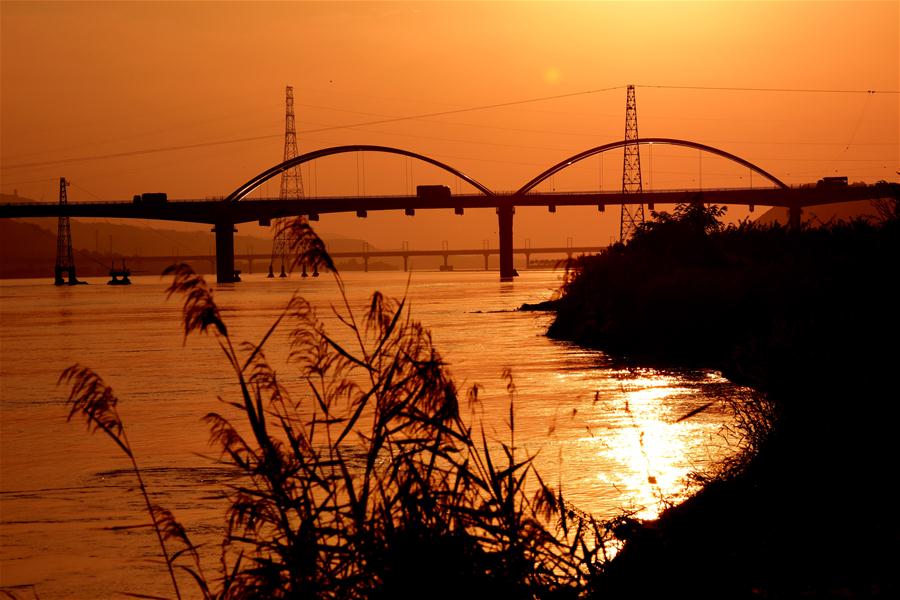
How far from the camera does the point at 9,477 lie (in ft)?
57.8

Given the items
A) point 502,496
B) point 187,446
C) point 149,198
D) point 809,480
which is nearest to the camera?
point 502,496

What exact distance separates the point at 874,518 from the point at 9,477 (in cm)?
1332

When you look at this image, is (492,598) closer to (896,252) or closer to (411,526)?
(411,526)

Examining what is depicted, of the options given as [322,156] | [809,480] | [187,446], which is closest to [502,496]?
[809,480]

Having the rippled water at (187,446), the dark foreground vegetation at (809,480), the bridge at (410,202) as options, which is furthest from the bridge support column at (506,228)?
the dark foreground vegetation at (809,480)

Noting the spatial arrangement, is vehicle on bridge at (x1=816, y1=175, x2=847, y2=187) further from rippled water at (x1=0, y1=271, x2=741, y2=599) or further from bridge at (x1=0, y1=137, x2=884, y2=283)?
rippled water at (x1=0, y1=271, x2=741, y2=599)

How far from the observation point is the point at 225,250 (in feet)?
553

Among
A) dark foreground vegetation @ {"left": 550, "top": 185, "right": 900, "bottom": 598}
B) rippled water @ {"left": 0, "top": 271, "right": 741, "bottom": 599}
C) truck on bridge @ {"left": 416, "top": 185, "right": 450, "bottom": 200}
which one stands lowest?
rippled water @ {"left": 0, "top": 271, "right": 741, "bottom": 599}

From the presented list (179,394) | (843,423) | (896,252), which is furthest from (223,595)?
(179,394)

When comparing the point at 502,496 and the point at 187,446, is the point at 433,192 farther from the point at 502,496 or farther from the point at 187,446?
the point at 502,496

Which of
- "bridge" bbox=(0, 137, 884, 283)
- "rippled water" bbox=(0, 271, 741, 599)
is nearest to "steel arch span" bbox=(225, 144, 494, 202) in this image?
"bridge" bbox=(0, 137, 884, 283)

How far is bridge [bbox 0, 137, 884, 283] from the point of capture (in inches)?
6235

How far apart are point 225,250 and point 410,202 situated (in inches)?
1135

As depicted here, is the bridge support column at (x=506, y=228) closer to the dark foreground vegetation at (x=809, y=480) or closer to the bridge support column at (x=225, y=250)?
the bridge support column at (x=225, y=250)
